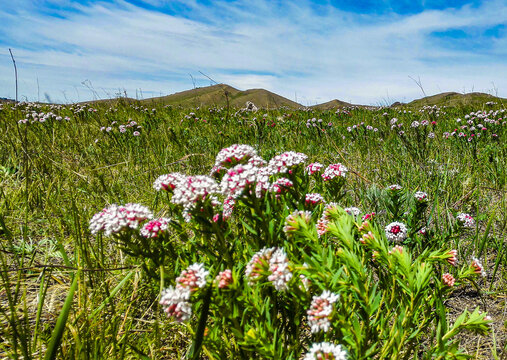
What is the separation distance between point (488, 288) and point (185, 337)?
2064mm

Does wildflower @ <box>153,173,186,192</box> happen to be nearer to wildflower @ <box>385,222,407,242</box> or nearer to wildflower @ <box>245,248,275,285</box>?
wildflower @ <box>245,248,275,285</box>

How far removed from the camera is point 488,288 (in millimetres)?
2129

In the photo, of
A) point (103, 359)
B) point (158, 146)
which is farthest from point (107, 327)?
point (158, 146)

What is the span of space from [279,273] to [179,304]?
343mm

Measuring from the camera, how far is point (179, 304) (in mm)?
982

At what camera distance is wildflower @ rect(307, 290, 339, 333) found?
976mm

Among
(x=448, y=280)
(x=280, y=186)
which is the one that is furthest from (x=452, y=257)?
(x=280, y=186)

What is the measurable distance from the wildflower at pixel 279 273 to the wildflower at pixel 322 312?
0.39 feet

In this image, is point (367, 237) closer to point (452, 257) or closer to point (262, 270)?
point (452, 257)

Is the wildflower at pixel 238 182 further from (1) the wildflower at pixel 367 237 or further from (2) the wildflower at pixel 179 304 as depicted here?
(1) the wildflower at pixel 367 237

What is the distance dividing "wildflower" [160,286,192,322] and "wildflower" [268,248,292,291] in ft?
0.93

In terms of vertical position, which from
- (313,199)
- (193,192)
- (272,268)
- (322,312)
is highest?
(193,192)

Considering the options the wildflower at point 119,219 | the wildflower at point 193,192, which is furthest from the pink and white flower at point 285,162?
the wildflower at point 119,219

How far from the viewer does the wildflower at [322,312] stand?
38.4 inches
